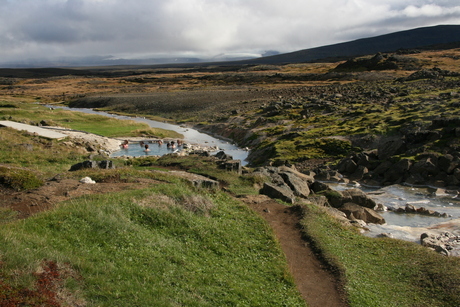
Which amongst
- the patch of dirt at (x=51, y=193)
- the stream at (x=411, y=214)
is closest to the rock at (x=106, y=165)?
the patch of dirt at (x=51, y=193)

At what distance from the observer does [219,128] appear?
68.4 meters

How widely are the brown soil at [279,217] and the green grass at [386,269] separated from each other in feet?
1.70

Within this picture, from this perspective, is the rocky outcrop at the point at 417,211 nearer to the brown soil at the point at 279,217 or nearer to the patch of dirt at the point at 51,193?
the brown soil at the point at 279,217

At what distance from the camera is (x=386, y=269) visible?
13.7 m

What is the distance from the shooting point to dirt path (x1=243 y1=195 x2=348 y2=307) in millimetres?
11547

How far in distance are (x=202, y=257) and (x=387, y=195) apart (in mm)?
20977

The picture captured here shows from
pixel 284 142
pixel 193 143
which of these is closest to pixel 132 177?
pixel 284 142

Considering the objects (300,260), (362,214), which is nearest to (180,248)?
(300,260)

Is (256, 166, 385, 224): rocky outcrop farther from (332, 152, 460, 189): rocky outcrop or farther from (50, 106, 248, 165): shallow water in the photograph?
(50, 106, 248, 165): shallow water

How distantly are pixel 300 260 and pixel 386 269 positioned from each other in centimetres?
295

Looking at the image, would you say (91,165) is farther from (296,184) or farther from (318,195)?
(318,195)

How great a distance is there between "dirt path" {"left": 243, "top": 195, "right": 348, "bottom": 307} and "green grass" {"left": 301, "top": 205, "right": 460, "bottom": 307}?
16.6 inches

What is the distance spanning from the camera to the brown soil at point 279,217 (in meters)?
11.9

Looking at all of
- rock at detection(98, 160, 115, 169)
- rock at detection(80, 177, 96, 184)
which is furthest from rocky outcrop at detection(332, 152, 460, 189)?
rock at detection(80, 177, 96, 184)
